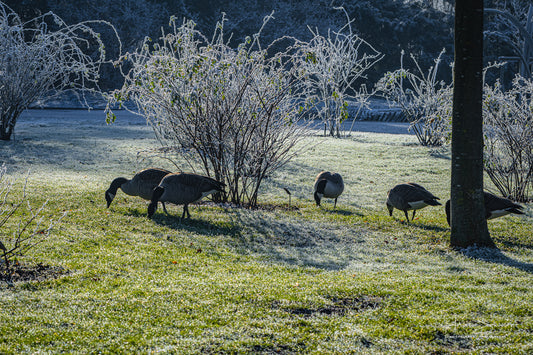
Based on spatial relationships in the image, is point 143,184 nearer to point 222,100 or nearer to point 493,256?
point 222,100

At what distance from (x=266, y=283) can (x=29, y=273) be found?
3.05m

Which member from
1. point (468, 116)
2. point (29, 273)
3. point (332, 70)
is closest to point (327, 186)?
point (468, 116)

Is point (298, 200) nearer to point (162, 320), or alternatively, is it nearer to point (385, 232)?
point (385, 232)

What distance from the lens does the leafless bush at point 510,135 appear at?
44.6 feet

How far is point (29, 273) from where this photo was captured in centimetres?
667

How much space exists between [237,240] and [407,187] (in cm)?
408

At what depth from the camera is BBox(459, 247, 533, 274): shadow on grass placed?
8180 mm

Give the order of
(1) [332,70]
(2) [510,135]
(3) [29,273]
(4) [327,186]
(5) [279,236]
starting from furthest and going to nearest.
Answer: (1) [332,70]
(2) [510,135]
(4) [327,186]
(5) [279,236]
(3) [29,273]

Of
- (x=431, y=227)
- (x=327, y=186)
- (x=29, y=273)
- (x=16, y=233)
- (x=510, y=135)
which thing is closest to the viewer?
(x=29, y=273)

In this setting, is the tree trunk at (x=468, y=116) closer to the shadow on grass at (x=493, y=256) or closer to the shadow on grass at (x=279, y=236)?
the shadow on grass at (x=493, y=256)

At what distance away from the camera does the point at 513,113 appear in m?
13.8

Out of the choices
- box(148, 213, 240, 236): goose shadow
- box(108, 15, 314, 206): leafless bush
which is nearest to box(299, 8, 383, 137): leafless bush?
box(108, 15, 314, 206): leafless bush

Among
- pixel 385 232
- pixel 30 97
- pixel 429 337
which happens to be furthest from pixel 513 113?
pixel 30 97

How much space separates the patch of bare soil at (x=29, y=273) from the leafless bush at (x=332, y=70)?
6.20 meters
